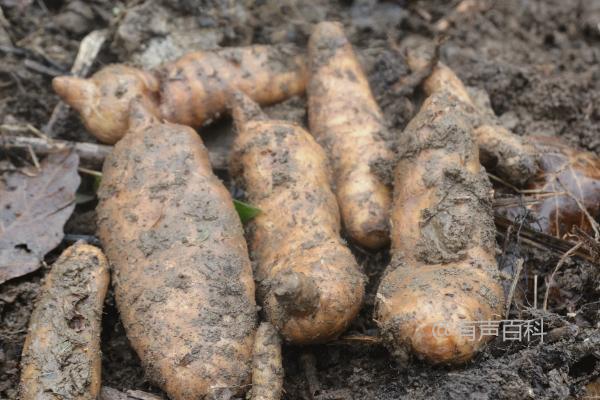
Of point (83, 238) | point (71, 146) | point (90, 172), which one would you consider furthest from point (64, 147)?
point (83, 238)

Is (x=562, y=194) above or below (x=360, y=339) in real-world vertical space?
above

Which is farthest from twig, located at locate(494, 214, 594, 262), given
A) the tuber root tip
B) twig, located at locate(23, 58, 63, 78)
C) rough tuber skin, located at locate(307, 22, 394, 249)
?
twig, located at locate(23, 58, 63, 78)

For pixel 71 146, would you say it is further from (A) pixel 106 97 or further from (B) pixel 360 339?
(B) pixel 360 339

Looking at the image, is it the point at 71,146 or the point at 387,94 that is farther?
the point at 387,94

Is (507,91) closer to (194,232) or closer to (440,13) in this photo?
(440,13)

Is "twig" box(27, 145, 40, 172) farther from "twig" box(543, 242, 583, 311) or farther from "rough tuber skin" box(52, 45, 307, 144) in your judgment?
"twig" box(543, 242, 583, 311)

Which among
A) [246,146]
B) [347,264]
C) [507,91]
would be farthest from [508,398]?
[507,91]

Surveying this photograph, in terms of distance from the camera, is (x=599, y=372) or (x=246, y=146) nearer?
(x=599, y=372)
